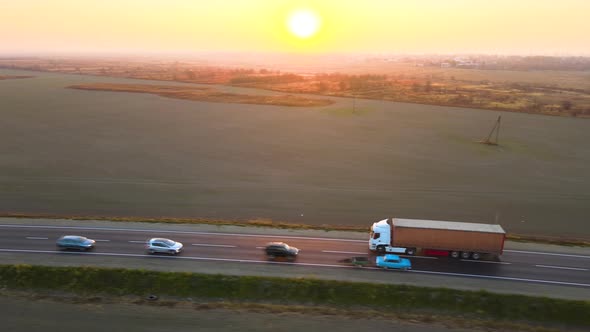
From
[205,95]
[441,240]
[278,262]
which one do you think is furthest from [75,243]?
[205,95]

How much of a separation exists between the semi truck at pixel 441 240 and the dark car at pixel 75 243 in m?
12.4

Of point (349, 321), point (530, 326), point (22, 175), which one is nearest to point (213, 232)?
point (349, 321)

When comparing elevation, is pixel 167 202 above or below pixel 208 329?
above

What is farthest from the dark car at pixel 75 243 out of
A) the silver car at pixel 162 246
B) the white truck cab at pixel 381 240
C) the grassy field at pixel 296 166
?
the white truck cab at pixel 381 240

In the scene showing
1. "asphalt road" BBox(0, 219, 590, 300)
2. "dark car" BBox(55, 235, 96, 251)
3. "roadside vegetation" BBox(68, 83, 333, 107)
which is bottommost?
"asphalt road" BBox(0, 219, 590, 300)

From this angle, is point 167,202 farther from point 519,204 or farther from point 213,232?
point 519,204

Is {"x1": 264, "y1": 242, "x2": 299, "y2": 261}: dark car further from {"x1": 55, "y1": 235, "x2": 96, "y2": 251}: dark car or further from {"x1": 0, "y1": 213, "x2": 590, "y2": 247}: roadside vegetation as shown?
{"x1": 55, "y1": 235, "x2": 96, "y2": 251}: dark car

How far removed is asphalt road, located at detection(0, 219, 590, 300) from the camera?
15.9 meters

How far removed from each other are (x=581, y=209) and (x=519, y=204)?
3.47 meters

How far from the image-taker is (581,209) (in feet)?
79.8

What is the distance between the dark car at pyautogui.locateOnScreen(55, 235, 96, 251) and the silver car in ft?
8.62

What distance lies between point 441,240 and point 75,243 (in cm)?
1561

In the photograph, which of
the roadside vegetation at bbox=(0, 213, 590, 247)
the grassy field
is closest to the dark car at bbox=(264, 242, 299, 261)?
the roadside vegetation at bbox=(0, 213, 590, 247)

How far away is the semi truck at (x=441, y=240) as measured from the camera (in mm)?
17000
